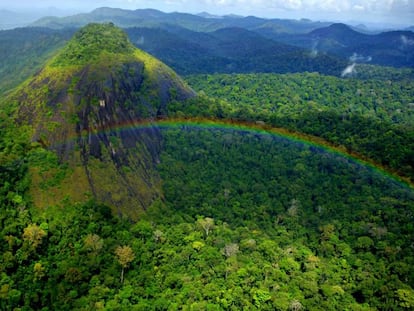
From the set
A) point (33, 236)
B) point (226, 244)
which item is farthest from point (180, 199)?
point (33, 236)

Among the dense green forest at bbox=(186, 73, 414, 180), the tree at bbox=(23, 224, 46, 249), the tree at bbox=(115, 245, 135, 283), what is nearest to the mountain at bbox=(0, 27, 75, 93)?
the dense green forest at bbox=(186, 73, 414, 180)

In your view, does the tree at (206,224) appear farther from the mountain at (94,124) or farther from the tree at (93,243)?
the tree at (93,243)

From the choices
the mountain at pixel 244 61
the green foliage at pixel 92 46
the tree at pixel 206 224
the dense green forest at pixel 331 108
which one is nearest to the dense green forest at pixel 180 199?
the tree at pixel 206 224

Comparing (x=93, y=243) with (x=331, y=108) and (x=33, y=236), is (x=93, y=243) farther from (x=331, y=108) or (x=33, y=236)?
(x=331, y=108)

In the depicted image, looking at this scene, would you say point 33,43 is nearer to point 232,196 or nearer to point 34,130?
point 34,130

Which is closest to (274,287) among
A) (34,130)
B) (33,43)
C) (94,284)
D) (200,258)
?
(200,258)

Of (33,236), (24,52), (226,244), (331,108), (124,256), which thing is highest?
(24,52)
